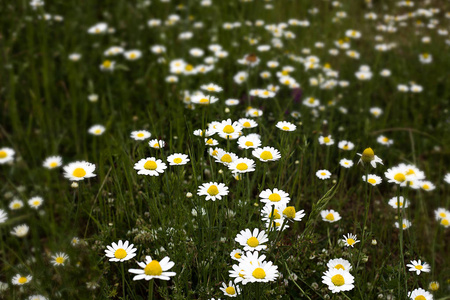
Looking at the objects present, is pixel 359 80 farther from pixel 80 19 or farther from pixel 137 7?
pixel 80 19

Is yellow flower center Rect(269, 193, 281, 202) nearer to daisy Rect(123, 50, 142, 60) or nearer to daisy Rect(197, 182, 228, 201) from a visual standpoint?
daisy Rect(197, 182, 228, 201)

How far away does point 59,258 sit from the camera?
1624mm

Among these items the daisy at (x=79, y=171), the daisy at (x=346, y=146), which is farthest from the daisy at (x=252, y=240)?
the daisy at (x=346, y=146)

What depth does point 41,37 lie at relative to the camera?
3.58 m

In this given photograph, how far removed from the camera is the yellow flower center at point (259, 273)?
1255 mm

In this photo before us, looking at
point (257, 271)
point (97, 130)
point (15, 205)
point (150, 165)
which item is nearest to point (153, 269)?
point (257, 271)

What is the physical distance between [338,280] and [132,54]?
3.02m

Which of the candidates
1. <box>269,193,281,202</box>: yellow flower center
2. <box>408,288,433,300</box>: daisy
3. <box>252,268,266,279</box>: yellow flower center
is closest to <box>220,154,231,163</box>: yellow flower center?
<box>269,193,281,202</box>: yellow flower center

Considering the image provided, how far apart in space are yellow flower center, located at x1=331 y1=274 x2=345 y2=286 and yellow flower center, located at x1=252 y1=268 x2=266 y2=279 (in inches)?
10.6

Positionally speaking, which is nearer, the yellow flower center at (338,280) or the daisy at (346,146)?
the yellow flower center at (338,280)

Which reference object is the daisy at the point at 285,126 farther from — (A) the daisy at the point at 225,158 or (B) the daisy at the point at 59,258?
(B) the daisy at the point at 59,258

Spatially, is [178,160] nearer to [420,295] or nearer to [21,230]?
[21,230]

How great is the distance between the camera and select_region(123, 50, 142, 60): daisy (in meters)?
3.78

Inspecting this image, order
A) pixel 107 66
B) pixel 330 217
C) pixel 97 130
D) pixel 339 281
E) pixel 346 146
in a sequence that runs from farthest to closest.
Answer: pixel 107 66 < pixel 97 130 < pixel 346 146 < pixel 330 217 < pixel 339 281
